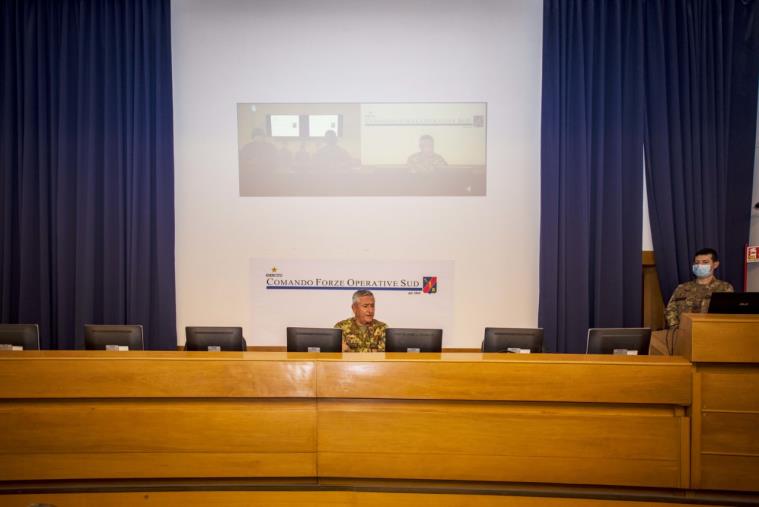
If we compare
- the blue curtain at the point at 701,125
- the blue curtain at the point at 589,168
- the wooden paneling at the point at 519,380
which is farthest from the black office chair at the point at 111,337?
the blue curtain at the point at 701,125

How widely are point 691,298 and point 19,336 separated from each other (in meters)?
4.83

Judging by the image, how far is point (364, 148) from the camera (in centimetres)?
441

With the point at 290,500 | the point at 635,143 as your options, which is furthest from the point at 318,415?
the point at 635,143

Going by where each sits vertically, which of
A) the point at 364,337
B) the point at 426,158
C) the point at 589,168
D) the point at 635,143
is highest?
the point at 635,143

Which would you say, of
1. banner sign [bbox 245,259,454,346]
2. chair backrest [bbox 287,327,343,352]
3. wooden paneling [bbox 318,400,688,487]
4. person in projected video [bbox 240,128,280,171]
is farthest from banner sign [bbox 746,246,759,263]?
person in projected video [bbox 240,128,280,171]

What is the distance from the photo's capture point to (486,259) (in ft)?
14.8

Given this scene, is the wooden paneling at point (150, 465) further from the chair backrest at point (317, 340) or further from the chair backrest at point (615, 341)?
the chair backrest at point (615, 341)

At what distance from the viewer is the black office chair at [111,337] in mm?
2533

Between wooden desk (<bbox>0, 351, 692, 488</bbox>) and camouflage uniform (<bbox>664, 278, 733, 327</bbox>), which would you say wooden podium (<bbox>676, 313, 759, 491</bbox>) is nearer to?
wooden desk (<bbox>0, 351, 692, 488</bbox>)

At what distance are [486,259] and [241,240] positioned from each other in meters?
2.38

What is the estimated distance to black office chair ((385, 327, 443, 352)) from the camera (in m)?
2.37

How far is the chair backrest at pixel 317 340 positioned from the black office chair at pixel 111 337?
0.88 meters

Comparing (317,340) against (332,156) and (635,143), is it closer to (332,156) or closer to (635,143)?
(332,156)

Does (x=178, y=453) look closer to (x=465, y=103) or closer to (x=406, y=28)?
(x=465, y=103)
